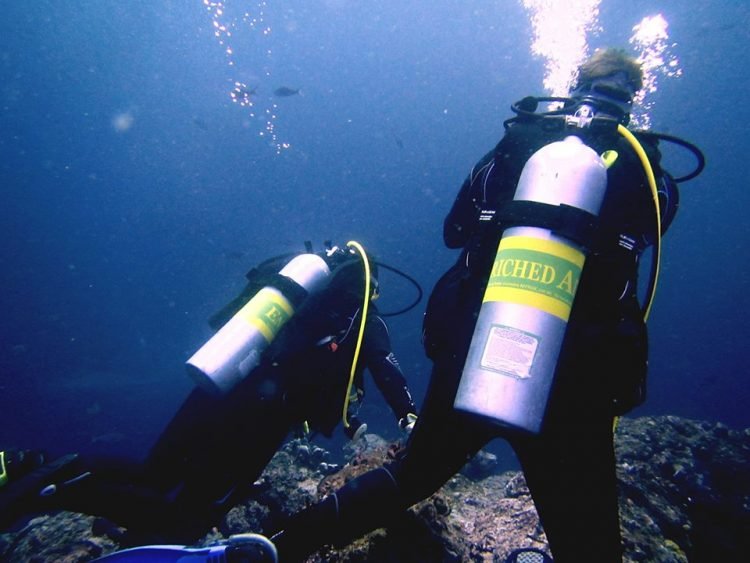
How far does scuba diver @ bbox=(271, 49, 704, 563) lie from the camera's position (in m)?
1.64

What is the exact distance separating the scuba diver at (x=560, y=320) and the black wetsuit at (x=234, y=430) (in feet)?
3.16

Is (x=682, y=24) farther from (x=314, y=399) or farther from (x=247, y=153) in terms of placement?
(x=247, y=153)

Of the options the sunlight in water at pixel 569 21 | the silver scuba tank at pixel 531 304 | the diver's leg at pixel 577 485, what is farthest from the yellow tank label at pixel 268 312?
the sunlight in water at pixel 569 21

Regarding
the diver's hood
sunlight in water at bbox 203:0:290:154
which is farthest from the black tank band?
sunlight in water at bbox 203:0:290:154

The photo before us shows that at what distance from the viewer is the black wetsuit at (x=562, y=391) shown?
174 centimetres

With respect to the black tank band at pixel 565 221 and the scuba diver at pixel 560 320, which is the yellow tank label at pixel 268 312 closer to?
the scuba diver at pixel 560 320

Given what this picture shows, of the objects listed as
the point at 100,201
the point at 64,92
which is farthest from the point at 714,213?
the point at 100,201

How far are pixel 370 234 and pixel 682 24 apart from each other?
2596 inches

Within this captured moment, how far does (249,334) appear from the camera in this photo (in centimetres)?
296

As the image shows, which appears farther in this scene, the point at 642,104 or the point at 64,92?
the point at 64,92

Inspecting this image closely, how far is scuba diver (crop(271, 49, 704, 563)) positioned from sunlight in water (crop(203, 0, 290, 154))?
1802 inches

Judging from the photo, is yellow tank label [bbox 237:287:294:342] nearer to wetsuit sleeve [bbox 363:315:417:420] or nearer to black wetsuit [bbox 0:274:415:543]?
black wetsuit [bbox 0:274:415:543]

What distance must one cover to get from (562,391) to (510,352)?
1.08 ft

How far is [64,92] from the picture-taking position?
2692 inches
